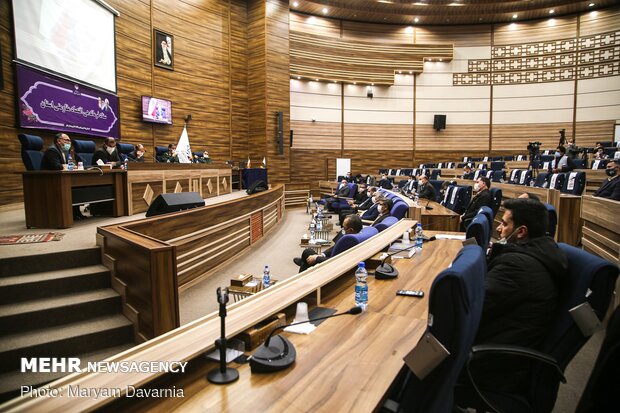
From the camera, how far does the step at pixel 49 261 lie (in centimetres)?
323

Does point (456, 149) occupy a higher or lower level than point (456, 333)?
higher

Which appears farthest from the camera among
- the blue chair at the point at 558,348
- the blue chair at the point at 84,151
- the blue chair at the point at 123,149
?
the blue chair at the point at 123,149

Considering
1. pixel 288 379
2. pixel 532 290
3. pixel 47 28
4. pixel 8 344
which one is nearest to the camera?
pixel 288 379

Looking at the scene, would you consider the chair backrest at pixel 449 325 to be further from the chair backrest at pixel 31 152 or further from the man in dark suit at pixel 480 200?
the chair backrest at pixel 31 152

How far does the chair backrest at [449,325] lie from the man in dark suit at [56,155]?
4877mm

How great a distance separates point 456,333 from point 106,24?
10139 mm

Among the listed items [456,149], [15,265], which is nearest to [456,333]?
[15,265]

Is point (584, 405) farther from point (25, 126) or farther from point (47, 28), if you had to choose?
point (47, 28)

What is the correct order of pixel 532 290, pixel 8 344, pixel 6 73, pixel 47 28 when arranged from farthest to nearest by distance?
pixel 47 28 → pixel 6 73 → pixel 8 344 → pixel 532 290

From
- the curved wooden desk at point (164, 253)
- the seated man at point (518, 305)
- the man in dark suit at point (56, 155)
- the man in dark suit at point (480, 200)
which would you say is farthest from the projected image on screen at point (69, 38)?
the seated man at point (518, 305)

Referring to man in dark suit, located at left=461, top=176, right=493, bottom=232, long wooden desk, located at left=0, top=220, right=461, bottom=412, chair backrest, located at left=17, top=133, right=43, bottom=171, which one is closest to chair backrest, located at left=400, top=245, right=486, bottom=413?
long wooden desk, located at left=0, top=220, right=461, bottom=412

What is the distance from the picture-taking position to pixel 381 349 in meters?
1.48

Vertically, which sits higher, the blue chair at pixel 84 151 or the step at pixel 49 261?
the blue chair at pixel 84 151

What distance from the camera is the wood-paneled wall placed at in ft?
30.9
